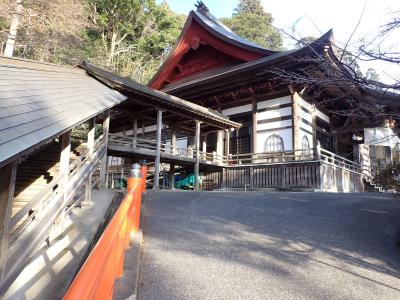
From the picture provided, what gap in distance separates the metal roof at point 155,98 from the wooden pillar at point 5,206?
7677mm

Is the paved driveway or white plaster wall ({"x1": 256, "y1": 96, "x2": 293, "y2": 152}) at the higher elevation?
white plaster wall ({"x1": 256, "y1": 96, "x2": 293, "y2": 152})

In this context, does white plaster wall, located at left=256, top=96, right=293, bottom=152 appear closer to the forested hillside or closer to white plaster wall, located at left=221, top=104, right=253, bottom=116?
white plaster wall, located at left=221, top=104, right=253, bottom=116

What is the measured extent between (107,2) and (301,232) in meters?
29.4

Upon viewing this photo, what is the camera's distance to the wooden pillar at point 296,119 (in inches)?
543

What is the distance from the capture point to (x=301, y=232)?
550 centimetres

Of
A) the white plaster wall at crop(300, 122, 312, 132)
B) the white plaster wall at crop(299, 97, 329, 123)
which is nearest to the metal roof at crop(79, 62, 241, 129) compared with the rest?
the white plaster wall at crop(300, 122, 312, 132)

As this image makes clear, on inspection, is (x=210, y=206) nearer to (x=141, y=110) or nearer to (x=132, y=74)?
(x=141, y=110)

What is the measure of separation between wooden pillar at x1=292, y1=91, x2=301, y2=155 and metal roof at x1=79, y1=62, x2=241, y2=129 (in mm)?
2698

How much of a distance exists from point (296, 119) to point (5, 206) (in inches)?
484

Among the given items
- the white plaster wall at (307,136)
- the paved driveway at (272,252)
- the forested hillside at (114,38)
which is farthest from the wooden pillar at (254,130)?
the forested hillside at (114,38)

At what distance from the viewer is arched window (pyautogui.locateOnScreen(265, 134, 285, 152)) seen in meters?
14.5

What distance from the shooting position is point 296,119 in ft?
46.0

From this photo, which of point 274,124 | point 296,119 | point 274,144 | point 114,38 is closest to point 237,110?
point 274,124

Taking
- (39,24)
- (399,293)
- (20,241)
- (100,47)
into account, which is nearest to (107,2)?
(100,47)
